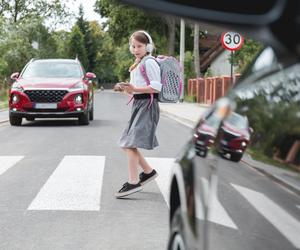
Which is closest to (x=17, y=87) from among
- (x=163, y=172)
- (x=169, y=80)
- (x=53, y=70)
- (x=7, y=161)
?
(x=53, y=70)

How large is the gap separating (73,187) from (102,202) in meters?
0.89

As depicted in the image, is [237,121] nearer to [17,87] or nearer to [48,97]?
[48,97]

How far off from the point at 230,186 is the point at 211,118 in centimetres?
30

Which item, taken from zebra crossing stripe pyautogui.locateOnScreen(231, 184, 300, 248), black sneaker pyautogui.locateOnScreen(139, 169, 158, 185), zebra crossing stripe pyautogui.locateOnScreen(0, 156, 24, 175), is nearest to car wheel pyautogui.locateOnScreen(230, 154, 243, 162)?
zebra crossing stripe pyautogui.locateOnScreen(231, 184, 300, 248)

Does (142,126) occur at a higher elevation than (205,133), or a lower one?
lower

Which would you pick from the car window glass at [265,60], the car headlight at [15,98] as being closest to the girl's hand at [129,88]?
the car window glass at [265,60]

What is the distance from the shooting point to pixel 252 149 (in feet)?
6.44

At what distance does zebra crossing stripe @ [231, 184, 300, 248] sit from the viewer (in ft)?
5.44

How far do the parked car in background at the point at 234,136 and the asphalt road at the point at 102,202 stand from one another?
4 centimetres

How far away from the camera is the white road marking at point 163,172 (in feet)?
23.0

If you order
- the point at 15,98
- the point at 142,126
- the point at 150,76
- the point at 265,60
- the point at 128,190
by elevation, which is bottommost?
the point at 15,98

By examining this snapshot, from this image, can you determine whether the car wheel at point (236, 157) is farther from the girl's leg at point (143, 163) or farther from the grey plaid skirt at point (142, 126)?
the girl's leg at point (143, 163)

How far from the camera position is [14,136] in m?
13.5

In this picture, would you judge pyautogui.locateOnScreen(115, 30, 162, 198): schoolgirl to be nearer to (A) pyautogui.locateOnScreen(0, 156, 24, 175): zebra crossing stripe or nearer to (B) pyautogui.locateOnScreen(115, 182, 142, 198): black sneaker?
(B) pyautogui.locateOnScreen(115, 182, 142, 198): black sneaker
